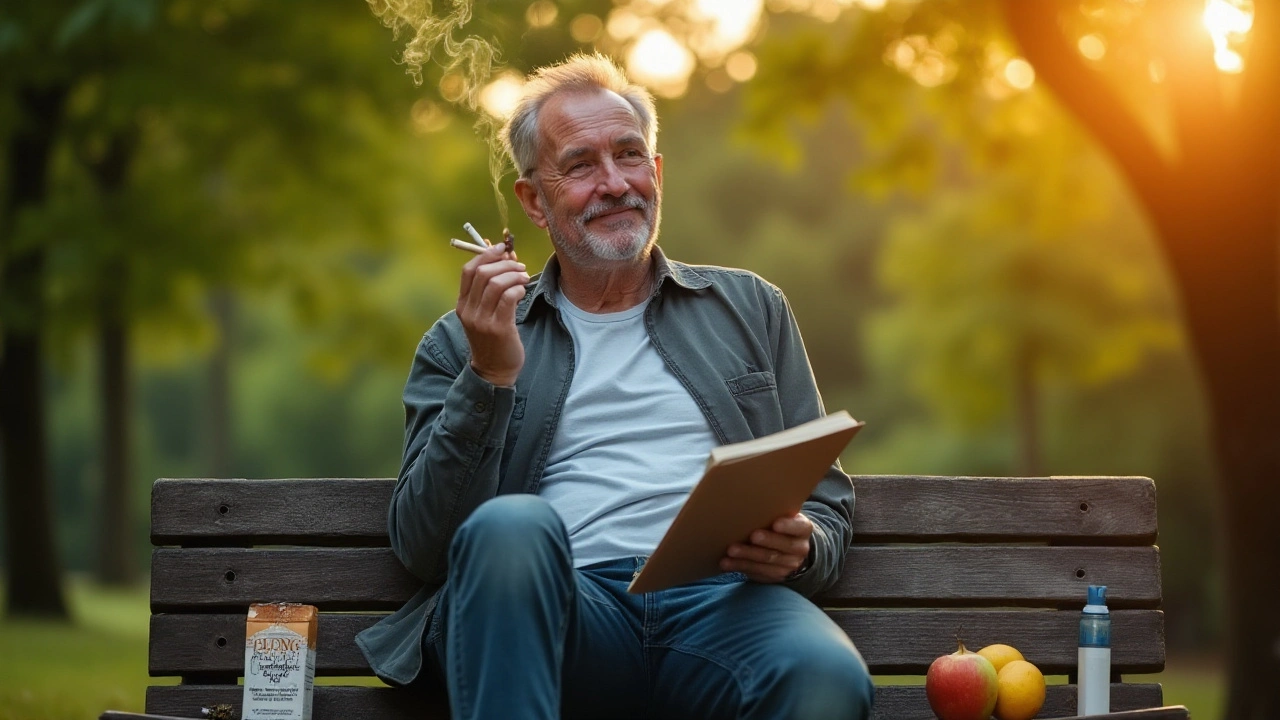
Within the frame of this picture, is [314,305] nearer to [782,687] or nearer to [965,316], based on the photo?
[965,316]

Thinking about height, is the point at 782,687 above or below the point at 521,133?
below

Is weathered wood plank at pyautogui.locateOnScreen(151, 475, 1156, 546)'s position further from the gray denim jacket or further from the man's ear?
the man's ear

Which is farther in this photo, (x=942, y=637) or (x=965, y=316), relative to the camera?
(x=965, y=316)

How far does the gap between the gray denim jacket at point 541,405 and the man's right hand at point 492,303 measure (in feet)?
0.24

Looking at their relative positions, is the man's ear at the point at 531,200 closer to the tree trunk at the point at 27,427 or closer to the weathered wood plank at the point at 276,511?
the weathered wood plank at the point at 276,511

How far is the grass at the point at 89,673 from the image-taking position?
226 inches

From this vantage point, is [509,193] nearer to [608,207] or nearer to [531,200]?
[531,200]

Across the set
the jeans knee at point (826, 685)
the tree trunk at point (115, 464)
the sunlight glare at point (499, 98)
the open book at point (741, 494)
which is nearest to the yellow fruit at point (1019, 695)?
the jeans knee at point (826, 685)

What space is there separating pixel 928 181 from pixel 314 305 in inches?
269

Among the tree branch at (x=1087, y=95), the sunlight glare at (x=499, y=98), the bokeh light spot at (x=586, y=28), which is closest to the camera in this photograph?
the sunlight glare at (x=499, y=98)

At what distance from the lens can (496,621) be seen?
2664 mm

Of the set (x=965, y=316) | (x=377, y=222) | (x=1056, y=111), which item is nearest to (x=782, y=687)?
(x=1056, y=111)

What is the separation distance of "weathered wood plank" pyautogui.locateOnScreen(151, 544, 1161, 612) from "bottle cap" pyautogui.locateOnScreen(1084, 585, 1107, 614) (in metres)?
0.19

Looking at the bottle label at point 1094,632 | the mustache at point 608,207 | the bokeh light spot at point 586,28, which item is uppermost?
the bokeh light spot at point 586,28
